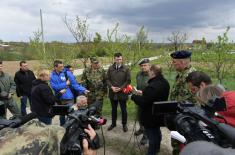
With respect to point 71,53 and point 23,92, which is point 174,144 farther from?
point 71,53

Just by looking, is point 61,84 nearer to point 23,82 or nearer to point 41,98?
point 41,98

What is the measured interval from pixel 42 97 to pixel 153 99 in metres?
1.96

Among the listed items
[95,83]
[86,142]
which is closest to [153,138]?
[95,83]

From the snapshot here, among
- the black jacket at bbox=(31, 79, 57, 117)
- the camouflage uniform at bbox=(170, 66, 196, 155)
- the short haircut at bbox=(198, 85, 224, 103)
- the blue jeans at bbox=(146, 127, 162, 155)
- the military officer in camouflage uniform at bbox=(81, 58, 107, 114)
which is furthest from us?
the military officer in camouflage uniform at bbox=(81, 58, 107, 114)

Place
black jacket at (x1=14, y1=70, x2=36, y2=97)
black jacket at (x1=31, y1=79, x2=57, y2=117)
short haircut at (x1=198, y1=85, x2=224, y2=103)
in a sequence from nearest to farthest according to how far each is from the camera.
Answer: short haircut at (x1=198, y1=85, x2=224, y2=103)
black jacket at (x1=31, y1=79, x2=57, y2=117)
black jacket at (x1=14, y1=70, x2=36, y2=97)

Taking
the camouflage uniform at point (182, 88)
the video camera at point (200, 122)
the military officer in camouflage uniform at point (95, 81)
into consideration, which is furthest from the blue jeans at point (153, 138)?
the video camera at point (200, 122)

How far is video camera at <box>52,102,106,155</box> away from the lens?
1.54 m

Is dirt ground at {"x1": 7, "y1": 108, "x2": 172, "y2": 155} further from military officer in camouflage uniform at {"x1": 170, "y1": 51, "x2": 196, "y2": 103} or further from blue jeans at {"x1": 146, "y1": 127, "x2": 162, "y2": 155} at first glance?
military officer in camouflage uniform at {"x1": 170, "y1": 51, "x2": 196, "y2": 103}

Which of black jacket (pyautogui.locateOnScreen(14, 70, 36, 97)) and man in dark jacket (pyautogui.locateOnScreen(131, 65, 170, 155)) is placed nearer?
man in dark jacket (pyautogui.locateOnScreen(131, 65, 170, 155))

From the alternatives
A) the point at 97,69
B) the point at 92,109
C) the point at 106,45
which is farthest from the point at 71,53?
the point at 92,109

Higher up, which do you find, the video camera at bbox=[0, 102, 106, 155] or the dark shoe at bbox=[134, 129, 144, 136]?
the video camera at bbox=[0, 102, 106, 155]

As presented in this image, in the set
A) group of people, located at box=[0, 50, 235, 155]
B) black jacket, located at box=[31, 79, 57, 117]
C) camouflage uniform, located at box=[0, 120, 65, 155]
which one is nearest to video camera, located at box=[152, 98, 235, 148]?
camouflage uniform, located at box=[0, 120, 65, 155]

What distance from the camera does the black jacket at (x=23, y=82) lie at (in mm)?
8477

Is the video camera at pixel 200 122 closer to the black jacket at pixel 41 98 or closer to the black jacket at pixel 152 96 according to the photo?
the black jacket at pixel 152 96
